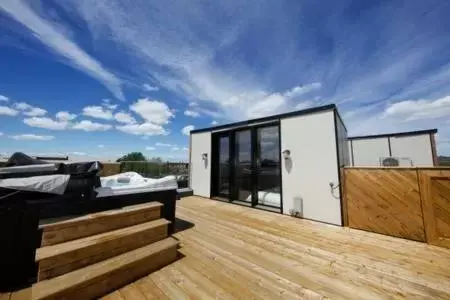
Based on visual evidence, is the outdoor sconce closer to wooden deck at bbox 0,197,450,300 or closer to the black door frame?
the black door frame

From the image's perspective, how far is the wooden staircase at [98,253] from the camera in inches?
65.4

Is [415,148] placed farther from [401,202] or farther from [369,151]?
[401,202]

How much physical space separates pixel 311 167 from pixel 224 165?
2.90m

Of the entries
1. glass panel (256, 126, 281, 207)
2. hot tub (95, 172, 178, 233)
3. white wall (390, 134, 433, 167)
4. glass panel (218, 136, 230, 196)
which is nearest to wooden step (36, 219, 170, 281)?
hot tub (95, 172, 178, 233)

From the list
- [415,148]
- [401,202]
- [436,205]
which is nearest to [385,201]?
[401,202]

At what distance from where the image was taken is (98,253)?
2.01m

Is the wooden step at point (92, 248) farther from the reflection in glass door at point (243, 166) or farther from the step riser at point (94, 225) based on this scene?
the reflection in glass door at point (243, 166)

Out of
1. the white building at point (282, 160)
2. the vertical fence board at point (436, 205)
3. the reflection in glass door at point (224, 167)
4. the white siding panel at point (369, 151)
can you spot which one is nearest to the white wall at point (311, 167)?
the white building at point (282, 160)

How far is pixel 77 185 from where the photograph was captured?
8.21 feet

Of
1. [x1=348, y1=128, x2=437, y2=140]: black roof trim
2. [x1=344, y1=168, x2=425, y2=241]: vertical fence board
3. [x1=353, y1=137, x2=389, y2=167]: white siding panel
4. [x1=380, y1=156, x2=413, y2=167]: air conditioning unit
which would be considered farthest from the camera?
[x1=353, y1=137, x2=389, y2=167]: white siding panel

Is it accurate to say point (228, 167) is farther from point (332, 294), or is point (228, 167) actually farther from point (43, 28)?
point (43, 28)

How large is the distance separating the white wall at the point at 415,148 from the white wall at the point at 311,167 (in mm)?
5557

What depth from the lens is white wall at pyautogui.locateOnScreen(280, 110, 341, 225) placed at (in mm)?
4102

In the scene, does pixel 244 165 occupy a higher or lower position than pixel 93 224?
higher
